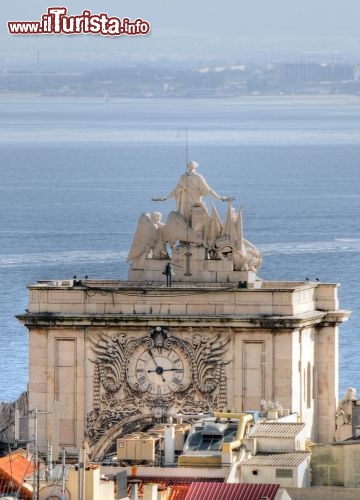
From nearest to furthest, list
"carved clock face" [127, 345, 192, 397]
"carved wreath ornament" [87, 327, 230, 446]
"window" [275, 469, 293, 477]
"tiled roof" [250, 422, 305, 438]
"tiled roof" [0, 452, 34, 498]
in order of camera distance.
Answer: "tiled roof" [0, 452, 34, 498], "window" [275, 469, 293, 477], "tiled roof" [250, 422, 305, 438], "carved wreath ornament" [87, 327, 230, 446], "carved clock face" [127, 345, 192, 397]

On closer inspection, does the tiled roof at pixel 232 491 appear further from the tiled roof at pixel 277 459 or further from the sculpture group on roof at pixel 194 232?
the sculpture group on roof at pixel 194 232

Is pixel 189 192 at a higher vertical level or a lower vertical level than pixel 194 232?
higher

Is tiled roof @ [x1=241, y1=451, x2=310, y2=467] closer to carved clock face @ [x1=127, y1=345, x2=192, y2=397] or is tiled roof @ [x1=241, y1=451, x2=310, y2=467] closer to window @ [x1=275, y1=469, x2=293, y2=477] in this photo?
window @ [x1=275, y1=469, x2=293, y2=477]

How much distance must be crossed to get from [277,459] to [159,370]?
9.44m

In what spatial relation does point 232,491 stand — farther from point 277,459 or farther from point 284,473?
point 277,459

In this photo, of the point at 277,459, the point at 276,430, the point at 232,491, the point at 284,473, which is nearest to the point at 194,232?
the point at 276,430

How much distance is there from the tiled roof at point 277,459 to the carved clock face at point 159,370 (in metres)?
8.47

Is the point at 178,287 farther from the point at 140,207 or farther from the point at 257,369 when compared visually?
the point at 140,207

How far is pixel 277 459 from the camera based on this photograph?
1930 inches

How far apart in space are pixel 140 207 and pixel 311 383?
98.8 metres

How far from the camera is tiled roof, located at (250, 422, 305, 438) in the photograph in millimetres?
50281

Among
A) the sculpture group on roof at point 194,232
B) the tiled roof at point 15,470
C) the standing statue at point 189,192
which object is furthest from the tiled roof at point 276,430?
the standing statue at point 189,192

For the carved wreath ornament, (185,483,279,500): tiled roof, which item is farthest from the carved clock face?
(185,483,279,500): tiled roof

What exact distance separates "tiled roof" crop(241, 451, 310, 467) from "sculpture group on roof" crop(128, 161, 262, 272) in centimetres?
937
